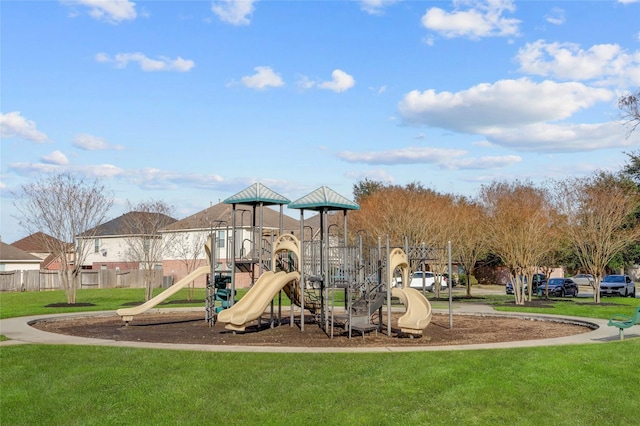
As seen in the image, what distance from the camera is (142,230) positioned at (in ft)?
129

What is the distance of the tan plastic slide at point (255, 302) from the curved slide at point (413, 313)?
3.09 meters

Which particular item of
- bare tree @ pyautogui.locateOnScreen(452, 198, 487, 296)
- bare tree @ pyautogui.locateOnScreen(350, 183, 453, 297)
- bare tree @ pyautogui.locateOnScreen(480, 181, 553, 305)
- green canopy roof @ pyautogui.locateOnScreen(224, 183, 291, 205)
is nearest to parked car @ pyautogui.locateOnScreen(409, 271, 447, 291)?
bare tree @ pyautogui.locateOnScreen(350, 183, 453, 297)

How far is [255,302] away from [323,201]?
328 cm

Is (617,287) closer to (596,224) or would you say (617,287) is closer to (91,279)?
(596,224)

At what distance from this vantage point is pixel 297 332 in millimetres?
18094

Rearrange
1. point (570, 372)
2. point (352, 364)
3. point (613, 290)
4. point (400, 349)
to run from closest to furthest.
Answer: point (570, 372)
point (352, 364)
point (400, 349)
point (613, 290)

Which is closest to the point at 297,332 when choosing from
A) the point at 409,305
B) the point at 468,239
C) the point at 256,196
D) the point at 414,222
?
the point at 409,305

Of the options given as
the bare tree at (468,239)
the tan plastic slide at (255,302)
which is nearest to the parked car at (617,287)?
the bare tree at (468,239)

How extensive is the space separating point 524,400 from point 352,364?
10.6ft

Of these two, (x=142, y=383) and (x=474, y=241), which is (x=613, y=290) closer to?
(x=474, y=241)

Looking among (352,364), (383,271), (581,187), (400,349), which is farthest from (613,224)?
(352,364)

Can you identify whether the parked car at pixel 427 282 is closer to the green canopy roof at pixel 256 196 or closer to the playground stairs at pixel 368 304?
the green canopy roof at pixel 256 196

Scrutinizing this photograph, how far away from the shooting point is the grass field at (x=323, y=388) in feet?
28.1

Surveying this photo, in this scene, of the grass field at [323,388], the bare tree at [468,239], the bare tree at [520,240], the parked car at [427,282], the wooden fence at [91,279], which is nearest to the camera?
the grass field at [323,388]
